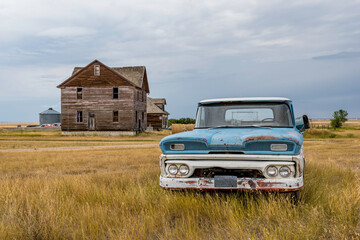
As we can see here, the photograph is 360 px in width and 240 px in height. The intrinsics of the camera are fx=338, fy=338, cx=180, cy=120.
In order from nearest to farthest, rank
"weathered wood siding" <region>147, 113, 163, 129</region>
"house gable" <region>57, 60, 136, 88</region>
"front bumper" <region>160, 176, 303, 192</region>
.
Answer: "front bumper" <region>160, 176, 303, 192</region>, "house gable" <region>57, 60, 136, 88</region>, "weathered wood siding" <region>147, 113, 163, 129</region>

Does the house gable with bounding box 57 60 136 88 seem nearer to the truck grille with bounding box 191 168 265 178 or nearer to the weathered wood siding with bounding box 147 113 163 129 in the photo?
the weathered wood siding with bounding box 147 113 163 129

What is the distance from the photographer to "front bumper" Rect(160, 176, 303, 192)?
4387 millimetres

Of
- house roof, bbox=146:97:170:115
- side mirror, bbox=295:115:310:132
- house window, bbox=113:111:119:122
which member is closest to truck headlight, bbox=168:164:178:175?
side mirror, bbox=295:115:310:132

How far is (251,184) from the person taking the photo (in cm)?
447

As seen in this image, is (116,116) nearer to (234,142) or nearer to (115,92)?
(115,92)

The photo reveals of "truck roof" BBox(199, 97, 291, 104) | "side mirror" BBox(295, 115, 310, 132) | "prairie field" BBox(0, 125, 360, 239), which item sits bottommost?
"prairie field" BBox(0, 125, 360, 239)

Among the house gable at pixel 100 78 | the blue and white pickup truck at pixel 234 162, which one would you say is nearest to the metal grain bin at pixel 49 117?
the house gable at pixel 100 78

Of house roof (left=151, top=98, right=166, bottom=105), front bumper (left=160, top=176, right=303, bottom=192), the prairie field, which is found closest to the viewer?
the prairie field

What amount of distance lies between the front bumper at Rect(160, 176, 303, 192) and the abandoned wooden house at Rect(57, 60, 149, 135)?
102 feet

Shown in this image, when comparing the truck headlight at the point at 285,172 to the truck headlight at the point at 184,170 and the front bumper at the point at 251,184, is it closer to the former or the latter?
the front bumper at the point at 251,184

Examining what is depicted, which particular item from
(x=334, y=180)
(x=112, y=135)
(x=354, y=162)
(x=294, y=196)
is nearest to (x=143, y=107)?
(x=112, y=135)

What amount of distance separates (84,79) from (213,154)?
33.1 metres

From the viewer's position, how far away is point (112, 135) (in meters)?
35.6

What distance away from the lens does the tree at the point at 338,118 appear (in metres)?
58.6
